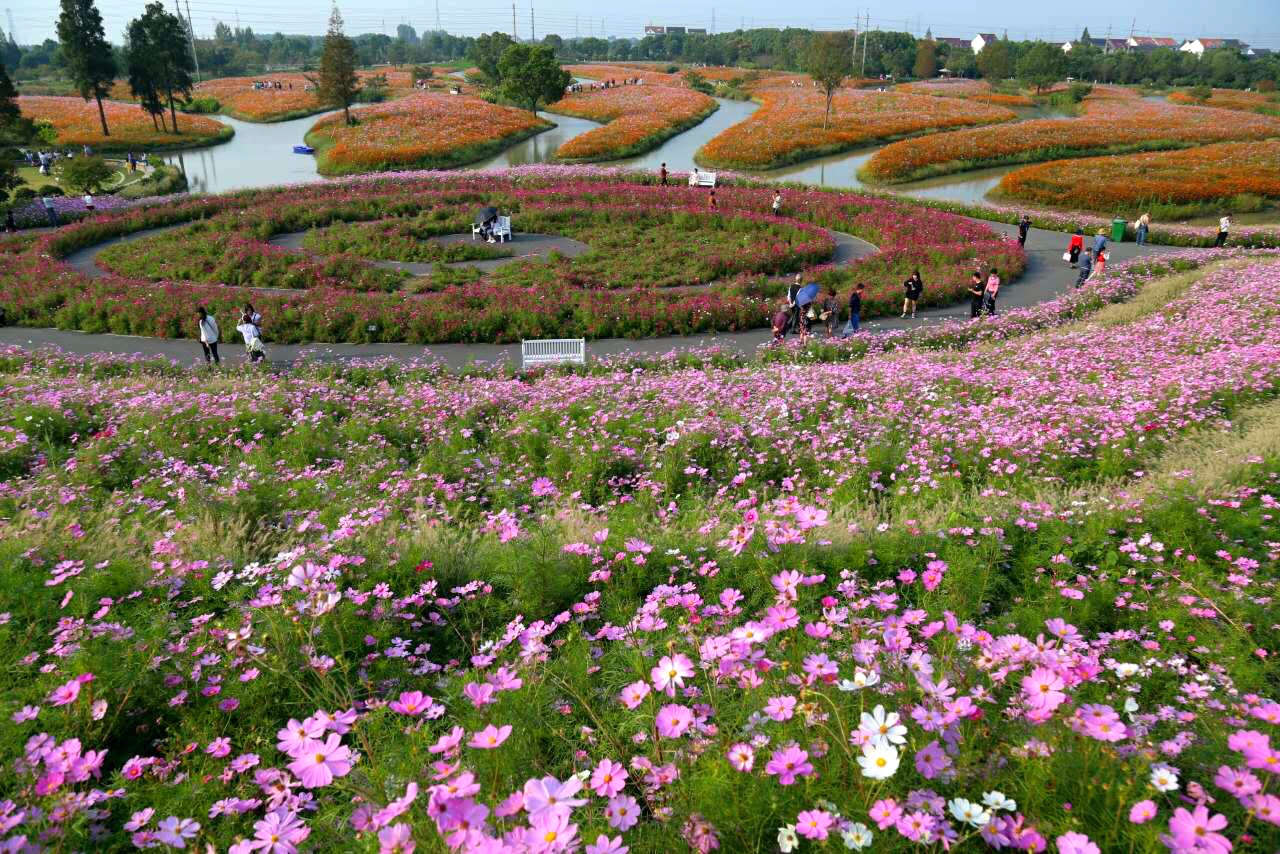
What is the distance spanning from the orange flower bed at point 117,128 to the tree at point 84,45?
3.82 m

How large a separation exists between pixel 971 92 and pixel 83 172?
97.9 metres

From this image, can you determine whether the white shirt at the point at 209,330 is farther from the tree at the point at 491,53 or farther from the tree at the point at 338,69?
the tree at the point at 491,53

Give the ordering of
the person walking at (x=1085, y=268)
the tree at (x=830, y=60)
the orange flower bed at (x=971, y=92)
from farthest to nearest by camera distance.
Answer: the orange flower bed at (x=971, y=92) < the tree at (x=830, y=60) < the person walking at (x=1085, y=268)

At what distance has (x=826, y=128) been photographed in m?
57.2

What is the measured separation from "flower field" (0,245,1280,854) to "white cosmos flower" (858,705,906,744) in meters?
0.01

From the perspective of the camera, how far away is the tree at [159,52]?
2255 inches

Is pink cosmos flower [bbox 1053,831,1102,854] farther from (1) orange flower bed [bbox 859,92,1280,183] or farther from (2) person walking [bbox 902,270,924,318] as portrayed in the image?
(1) orange flower bed [bbox 859,92,1280,183]

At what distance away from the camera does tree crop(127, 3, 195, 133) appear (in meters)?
57.3

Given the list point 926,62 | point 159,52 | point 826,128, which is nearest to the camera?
point 826,128

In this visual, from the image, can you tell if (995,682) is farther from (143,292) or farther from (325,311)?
(143,292)

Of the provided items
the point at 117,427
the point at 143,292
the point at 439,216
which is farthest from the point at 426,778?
the point at 439,216

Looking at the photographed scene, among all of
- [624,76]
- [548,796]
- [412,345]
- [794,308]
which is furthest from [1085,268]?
[624,76]

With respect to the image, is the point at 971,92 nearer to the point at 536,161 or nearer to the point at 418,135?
the point at 536,161

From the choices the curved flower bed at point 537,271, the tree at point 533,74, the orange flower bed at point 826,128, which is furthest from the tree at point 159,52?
the orange flower bed at point 826,128
